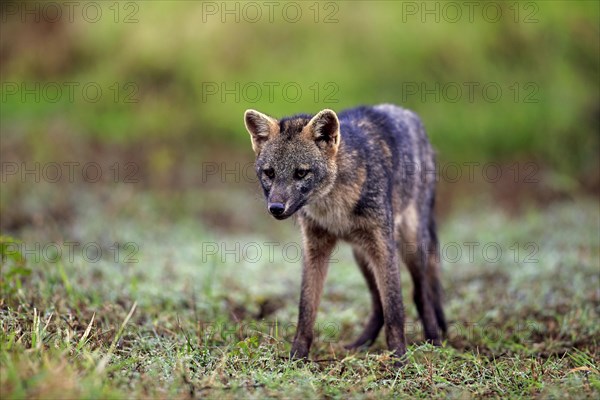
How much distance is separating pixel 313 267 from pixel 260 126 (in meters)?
1.37

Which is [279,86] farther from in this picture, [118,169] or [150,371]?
[150,371]

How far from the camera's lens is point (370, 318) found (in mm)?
6961

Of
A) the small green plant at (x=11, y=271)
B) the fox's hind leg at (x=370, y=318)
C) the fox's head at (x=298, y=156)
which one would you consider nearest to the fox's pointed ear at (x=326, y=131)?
the fox's head at (x=298, y=156)

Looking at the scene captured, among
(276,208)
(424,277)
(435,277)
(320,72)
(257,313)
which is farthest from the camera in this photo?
(320,72)

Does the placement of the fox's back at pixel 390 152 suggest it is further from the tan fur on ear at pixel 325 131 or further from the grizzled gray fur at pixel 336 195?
the tan fur on ear at pixel 325 131

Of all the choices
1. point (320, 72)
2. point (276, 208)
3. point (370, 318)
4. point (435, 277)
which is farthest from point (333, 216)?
point (320, 72)

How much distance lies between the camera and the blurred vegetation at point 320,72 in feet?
46.0

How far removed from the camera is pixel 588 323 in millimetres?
6609

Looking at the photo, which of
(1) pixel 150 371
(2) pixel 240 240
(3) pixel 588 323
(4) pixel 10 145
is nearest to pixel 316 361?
(1) pixel 150 371

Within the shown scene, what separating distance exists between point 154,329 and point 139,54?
35.7ft

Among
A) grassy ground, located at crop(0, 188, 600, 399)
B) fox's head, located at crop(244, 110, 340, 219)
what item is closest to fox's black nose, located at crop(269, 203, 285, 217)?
fox's head, located at crop(244, 110, 340, 219)

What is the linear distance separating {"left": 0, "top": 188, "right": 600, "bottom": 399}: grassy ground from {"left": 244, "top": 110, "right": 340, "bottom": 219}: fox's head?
1.23m

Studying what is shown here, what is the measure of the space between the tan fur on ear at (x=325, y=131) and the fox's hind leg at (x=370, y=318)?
117 centimetres

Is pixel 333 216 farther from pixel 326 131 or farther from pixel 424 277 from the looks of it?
pixel 424 277
